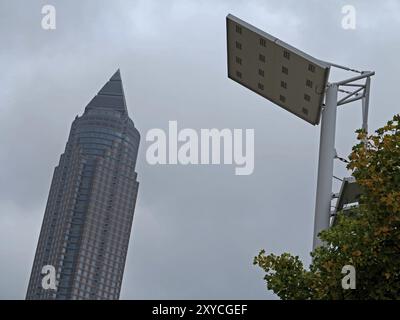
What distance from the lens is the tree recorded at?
1507 centimetres

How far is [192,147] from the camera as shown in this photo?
78.1 feet

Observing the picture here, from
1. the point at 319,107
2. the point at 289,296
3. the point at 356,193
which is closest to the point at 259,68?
the point at 319,107

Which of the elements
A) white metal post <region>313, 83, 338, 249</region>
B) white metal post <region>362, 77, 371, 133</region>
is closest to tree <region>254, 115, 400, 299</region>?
white metal post <region>313, 83, 338, 249</region>

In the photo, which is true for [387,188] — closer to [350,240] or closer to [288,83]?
[350,240]

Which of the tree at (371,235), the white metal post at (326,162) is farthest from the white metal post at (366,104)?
the tree at (371,235)

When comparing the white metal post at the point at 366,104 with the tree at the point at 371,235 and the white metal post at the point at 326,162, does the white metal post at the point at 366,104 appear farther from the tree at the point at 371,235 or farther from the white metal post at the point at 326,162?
the tree at the point at 371,235

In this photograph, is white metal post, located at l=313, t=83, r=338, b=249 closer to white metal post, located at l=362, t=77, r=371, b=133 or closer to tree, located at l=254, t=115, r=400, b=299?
white metal post, located at l=362, t=77, r=371, b=133

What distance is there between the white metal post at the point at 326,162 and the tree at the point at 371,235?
10001 mm

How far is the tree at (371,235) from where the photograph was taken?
1507 centimetres

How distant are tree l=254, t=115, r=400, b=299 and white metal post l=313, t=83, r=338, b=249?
10.0 meters

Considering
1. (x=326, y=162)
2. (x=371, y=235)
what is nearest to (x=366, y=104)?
(x=326, y=162)
